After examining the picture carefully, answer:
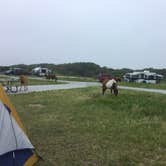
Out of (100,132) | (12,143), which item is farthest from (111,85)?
(12,143)

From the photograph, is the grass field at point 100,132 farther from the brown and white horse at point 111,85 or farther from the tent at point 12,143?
the brown and white horse at point 111,85

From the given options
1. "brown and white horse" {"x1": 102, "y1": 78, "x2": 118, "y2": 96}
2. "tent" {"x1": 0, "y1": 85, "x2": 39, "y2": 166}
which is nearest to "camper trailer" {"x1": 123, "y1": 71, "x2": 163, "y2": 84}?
"brown and white horse" {"x1": 102, "y1": 78, "x2": 118, "y2": 96}

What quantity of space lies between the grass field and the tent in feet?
1.72

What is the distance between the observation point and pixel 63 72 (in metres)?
103

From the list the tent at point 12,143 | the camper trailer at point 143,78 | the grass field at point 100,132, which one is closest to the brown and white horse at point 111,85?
the grass field at point 100,132

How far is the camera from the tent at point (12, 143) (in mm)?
8766

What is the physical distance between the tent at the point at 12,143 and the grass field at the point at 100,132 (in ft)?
1.72

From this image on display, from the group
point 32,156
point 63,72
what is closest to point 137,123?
point 32,156

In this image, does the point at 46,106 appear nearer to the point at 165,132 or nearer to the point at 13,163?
the point at 165,132

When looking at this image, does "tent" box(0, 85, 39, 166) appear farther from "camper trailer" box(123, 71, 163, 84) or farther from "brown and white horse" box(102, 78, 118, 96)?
"camper trailer" box(123, 71, 163, 84)

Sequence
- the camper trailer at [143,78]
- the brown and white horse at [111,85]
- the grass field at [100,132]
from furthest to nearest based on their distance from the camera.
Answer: the camper trailer at [143,78]
the brown and white horse at [111,85]
the grass field at [100,132]

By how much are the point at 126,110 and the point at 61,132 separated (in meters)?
5.51

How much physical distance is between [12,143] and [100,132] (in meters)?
4.42

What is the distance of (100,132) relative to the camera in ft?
42.3
